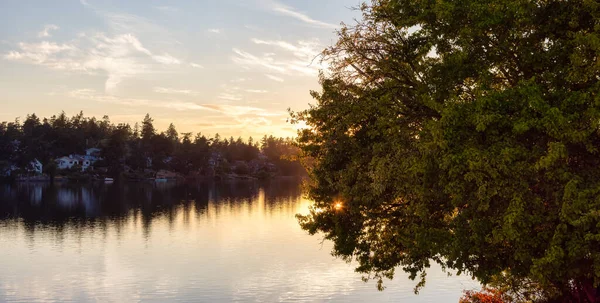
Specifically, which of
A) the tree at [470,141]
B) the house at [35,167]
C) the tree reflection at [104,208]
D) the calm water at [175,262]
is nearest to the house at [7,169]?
the house at [35,167]

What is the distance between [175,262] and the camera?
169 ft

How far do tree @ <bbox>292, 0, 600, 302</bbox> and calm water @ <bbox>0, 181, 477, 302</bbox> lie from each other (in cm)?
1691

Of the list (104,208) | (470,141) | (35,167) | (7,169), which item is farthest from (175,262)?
(35,167)

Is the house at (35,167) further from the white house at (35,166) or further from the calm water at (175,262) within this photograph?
the calm water at (175,262)

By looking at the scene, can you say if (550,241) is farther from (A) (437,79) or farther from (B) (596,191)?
(A) (437,79)

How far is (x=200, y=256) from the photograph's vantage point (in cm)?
5472

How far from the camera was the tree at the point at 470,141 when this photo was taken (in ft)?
57.5

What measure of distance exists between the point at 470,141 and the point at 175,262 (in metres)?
38.5

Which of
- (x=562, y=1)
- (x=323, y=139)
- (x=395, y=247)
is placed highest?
(x=562, y=1)

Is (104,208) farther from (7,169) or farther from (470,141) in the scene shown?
(7,169)

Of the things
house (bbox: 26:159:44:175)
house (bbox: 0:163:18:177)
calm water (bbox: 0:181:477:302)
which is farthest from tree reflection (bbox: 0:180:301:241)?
house (bbox: 26:159:44:175)

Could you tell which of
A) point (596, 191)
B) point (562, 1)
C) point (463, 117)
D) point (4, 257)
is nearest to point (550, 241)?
point (596, 191)

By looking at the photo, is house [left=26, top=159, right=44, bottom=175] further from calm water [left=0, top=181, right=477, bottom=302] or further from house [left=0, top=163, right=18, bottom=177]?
calm water [left=0, top=181, right=477, bottom=302]

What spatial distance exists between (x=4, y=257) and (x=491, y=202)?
Result: 1897 inches
